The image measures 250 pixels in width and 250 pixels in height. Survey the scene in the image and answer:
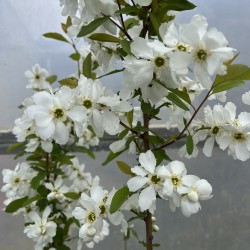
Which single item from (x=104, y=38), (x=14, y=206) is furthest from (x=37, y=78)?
(x=104, y=38)

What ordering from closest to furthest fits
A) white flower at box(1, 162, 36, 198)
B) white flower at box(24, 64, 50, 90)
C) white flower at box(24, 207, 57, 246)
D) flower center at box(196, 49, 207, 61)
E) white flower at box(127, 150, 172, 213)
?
flower center at box(196, 49, 207, 61)
white flower at box(127, 150, 172, 213)
white flower at box(24, 207, 57, 246)
white flower at box(1, 162, 36, 198)
white flower at box(24, 64, 50, 90)

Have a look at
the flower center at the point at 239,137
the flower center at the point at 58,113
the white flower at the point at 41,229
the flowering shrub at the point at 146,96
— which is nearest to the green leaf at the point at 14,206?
the white flower at the point at 41,229

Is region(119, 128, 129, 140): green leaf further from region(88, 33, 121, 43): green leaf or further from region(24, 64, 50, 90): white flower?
region(24, 64, 50, 90): white flower

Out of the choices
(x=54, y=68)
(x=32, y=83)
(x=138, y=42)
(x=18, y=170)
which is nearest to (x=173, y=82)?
(x=138, y=42)

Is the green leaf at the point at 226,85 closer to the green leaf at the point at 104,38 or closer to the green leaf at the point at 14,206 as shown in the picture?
the green leaf at the point at 104,38

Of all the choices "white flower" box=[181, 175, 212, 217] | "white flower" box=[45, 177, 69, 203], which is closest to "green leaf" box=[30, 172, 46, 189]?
"white flower" box=[45, 177, 69, 203]

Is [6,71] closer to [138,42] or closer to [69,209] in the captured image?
[69,209]
